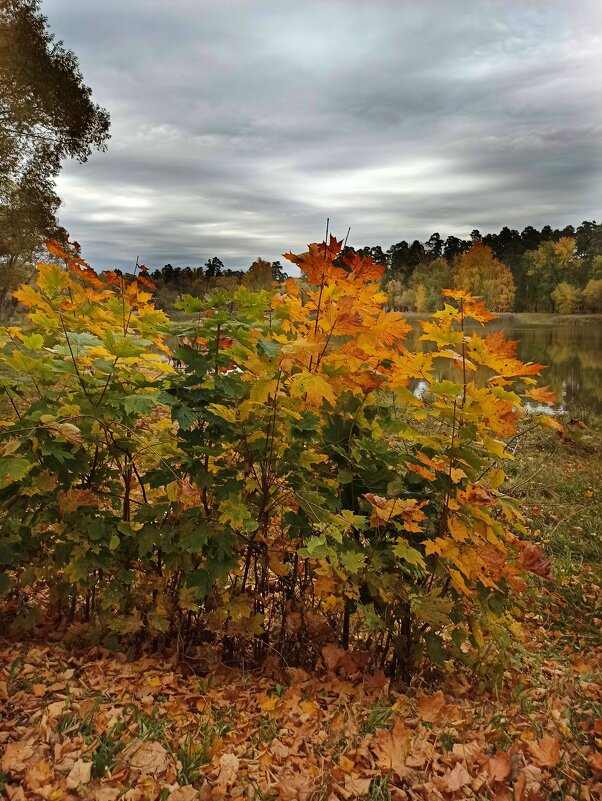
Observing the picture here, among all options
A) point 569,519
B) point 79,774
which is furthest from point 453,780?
point 569,519

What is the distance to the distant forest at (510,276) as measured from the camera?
5509 centimetres

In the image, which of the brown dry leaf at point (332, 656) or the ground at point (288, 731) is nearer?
Answer: the ground at point (288, 731)

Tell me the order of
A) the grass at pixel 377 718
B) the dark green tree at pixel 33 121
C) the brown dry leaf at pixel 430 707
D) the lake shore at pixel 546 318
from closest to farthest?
the grass at pixel 377 718 < the brown dry leaf at pixel 430 707 < the dark green tree at pixel 33 121 < the lake shore at pixel 546 318

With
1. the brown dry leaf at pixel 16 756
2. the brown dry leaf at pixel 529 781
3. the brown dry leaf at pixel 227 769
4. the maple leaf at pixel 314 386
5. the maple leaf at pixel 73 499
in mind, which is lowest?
the brown dry leaf at pixel 227 769

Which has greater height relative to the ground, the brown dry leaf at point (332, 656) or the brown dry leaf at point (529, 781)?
the brown dry leaf at point (332, 656)

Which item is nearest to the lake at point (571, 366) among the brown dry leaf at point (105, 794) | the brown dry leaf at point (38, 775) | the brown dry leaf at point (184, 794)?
the brown dry leaf at point (184, 794)

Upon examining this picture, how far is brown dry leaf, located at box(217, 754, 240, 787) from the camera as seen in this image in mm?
2182

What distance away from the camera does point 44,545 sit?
3.00 m

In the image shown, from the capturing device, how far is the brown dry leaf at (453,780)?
2178 mm

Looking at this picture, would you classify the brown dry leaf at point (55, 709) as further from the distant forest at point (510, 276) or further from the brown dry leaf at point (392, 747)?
the distant forest at point (510, 276)

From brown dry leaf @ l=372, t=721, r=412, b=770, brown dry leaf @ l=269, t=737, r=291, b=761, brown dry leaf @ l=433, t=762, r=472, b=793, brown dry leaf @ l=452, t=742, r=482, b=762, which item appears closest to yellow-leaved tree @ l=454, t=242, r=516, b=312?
brown dry leaf @ l=452, t=742, r=482, b=762

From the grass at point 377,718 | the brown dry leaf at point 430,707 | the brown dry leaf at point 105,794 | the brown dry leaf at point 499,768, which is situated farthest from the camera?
the brown dry leaf at point 430,707

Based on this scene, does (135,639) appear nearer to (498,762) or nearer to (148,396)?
(148,396)

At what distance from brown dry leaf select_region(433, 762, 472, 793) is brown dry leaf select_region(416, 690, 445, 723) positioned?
1.24ft
